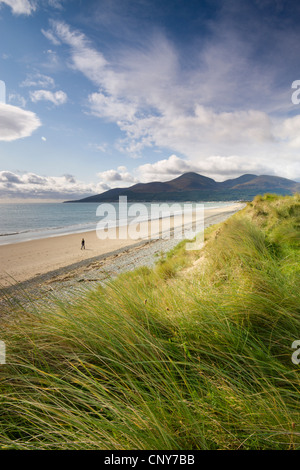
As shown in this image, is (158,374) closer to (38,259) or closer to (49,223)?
(38,259)

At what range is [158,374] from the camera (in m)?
1.73

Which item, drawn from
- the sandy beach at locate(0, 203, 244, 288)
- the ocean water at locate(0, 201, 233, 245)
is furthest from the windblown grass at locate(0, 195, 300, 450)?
the ocean water at locate(0, 201, 233, 245)

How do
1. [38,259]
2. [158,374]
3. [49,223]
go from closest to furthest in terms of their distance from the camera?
[158,374]
[38,259]
[49,223]

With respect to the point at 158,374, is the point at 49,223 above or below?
above

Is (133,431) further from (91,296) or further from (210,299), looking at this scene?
(91,296)

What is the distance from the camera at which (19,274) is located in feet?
43.7

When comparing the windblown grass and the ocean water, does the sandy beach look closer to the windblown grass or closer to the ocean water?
the ocean water

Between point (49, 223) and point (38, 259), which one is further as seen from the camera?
point (49, 223)

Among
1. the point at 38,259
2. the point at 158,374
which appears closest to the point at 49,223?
the point at 38,259

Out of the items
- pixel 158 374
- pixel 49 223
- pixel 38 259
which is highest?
pixel 49 223

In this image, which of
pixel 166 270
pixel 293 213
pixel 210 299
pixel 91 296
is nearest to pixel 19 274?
pixel 166 270

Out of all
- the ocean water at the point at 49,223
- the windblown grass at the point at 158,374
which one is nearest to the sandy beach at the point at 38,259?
the ocean water at the point at 49,223

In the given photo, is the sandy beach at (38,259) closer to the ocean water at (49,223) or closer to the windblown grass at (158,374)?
the ocean water at (49,223)
